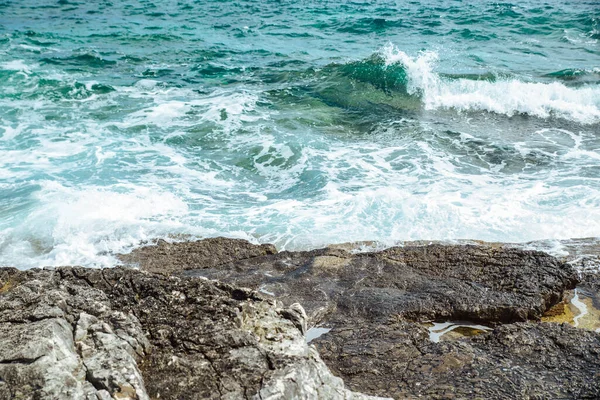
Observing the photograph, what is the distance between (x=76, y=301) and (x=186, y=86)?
11.9 metres

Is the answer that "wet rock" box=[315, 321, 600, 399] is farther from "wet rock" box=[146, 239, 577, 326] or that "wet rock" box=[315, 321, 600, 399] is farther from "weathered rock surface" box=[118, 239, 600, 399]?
"wet rock" box=[146, 239, 577, 326]

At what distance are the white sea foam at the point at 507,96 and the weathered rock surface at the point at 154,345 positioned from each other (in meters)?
10.9

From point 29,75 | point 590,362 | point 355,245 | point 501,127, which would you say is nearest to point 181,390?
point 590,362

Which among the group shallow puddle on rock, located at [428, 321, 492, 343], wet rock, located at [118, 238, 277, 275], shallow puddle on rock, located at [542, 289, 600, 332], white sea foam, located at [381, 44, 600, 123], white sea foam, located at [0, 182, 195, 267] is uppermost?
shallow puddle on rock, located at [428, 321, 492, 343]

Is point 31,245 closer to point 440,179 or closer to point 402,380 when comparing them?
point 402,380

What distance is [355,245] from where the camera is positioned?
21.3 ft

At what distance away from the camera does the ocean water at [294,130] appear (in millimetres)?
7371

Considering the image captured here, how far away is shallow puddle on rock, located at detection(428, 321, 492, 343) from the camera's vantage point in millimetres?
4648

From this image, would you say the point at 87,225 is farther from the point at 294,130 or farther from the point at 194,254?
the point at 294,130

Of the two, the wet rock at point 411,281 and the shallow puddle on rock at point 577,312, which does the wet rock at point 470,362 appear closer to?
the wet rock at point 411,281

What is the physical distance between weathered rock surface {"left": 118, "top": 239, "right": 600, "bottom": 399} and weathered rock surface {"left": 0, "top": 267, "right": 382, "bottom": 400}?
1026 mm

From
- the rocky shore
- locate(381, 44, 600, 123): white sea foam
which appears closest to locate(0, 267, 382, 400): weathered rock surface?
the rocky shore

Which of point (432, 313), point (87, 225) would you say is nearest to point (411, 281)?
point (432, 313)

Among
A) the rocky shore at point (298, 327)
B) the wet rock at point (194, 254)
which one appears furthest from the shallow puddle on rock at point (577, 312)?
the wet rock at point (194, 254)
